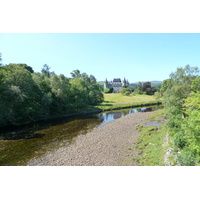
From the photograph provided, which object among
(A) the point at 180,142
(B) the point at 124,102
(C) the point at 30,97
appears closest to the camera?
(A) the point at 180,142

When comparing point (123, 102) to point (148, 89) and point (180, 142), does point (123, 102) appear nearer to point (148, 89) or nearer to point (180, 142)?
point (148, 89)

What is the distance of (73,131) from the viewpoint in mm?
20203

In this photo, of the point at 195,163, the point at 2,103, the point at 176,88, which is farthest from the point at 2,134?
the point at 176,88

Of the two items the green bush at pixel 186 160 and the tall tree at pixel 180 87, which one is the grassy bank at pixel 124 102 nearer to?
the tall tree at pixel 180 87

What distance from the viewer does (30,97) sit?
84.4 ft

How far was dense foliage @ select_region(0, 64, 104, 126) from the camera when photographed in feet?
67.9

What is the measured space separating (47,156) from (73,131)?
7995 mm

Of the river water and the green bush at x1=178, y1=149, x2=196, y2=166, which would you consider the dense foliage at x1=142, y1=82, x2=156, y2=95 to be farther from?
the green bush at x1=178, y1=149, x2=196, y2=166

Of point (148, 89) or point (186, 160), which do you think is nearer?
point (186, 160)

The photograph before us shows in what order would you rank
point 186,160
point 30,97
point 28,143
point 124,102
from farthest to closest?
point 124,102, point 30,97, point 28,143, point 186,160

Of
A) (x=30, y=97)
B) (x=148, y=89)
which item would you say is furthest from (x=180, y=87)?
(x=148, y=89)

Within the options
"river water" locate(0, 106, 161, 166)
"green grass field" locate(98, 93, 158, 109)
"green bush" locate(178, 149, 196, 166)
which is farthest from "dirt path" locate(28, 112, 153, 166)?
"green grass field" locate(98, 93, 158, 109)

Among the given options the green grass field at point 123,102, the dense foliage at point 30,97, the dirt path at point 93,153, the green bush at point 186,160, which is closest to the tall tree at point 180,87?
the dirt path at point 93,153

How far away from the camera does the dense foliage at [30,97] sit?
2070cm
